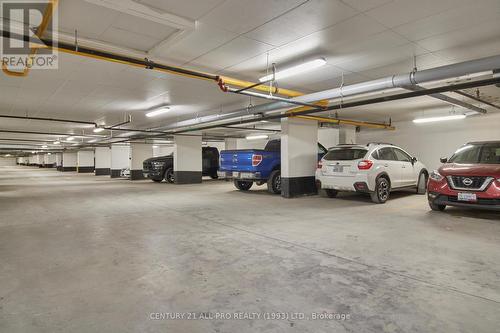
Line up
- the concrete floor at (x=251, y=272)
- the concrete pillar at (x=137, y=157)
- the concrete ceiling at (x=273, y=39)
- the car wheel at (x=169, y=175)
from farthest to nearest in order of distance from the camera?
the concrete pillar at (x=137, y=157)
the car wheel at (x=169, y=175)
the concrete ceiling at (x=273, y=39)
the concrete floor at (x=251, y=272)

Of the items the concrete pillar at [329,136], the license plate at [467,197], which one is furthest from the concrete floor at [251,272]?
the concrete pillar at [329,136]

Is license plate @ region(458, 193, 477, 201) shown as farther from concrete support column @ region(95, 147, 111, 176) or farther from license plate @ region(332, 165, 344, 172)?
concrete support column @ region(95, 147, 111, 176)

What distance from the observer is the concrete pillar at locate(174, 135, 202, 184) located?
13898 millimetres

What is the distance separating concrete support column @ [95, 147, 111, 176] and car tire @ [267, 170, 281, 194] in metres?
20.0

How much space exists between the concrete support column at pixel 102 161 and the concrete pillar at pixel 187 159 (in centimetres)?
1398

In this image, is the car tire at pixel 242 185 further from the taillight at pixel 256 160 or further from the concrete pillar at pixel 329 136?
the concrete pillar at pixel 329 136

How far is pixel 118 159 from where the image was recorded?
2169 cm

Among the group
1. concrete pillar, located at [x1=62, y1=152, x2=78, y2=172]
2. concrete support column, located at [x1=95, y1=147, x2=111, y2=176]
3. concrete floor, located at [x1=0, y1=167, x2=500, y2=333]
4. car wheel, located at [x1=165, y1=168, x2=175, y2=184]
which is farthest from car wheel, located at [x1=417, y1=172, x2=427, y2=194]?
concrete pillar, located at [x1=62, y1=152, x2=78, y2=172]

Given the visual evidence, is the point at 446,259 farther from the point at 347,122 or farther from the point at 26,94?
the point at 26,94

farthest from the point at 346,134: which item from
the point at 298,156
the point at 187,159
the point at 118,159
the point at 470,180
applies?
the point at 118,159

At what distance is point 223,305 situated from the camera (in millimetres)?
2238

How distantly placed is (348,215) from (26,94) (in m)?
8.79

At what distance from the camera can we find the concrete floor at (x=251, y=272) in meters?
2.04

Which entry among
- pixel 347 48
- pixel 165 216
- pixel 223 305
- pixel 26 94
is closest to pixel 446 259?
pixel 223 305
